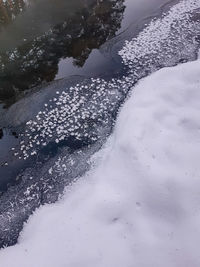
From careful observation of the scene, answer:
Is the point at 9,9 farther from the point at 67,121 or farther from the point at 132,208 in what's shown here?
the point at 132,208

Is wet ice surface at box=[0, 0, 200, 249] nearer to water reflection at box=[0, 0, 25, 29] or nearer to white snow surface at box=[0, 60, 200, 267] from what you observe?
white snow surface at box=[0, 60, 200, 267]

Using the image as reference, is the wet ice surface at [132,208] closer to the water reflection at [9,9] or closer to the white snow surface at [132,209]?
the white snow surface at [132,209]

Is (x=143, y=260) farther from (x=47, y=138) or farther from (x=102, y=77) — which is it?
(x=102, y=77)

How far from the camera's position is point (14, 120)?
11.2m

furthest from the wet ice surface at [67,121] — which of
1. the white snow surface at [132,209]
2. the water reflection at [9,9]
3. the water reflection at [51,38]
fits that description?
the water reflection at [9,9]

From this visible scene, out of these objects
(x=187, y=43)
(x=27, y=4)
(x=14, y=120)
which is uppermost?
(x=27, y=4)

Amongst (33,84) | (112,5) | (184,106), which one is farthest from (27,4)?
(184,106)

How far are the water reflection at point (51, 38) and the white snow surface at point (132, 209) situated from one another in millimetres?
5497

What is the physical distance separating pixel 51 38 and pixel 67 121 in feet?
21.0

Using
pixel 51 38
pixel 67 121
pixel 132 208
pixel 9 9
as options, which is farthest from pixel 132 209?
pixel 9 9

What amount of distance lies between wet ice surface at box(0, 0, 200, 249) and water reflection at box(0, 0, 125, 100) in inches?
55.5

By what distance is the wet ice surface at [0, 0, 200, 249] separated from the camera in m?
8.77

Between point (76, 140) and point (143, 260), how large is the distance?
15.0 ft

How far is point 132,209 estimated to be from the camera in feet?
24.9
